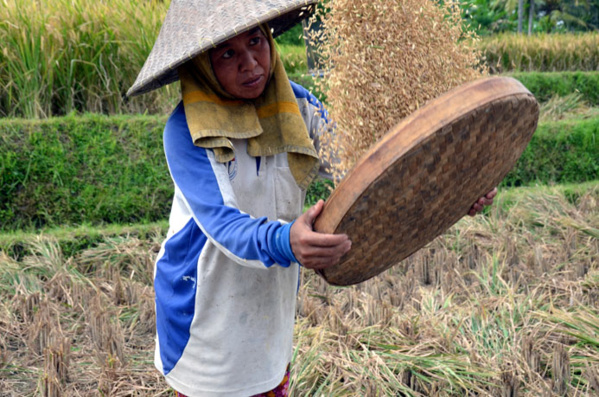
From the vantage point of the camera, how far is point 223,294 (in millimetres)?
1709

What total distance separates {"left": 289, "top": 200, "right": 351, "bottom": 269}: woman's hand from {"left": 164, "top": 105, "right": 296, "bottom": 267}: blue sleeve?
0.08 ft

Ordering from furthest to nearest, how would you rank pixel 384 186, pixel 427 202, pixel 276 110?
1. pixel 276 110
2. pixel 427 202
3. pixel 384 186

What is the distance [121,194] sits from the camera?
4355mm

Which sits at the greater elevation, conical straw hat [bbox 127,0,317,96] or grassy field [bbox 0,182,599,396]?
conical straw hat [bbox 127,0,317,96]

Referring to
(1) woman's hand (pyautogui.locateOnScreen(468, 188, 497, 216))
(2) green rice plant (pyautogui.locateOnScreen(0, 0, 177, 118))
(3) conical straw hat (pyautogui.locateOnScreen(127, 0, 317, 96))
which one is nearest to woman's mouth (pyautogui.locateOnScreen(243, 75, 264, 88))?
(3) conical straw hat (pyautogui.locateOnScreen(127, 0, 317, 96))

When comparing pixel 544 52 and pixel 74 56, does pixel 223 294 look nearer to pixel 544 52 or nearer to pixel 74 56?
pixel 74 56

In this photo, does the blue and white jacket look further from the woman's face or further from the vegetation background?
the vegetation background

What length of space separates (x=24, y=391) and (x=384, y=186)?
2046 millimetres

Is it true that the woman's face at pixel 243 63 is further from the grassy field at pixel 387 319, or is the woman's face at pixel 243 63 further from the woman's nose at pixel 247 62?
the grassy field at pixel 387 319

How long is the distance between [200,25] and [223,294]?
2.27 feet

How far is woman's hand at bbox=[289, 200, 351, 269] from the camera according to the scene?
125cm

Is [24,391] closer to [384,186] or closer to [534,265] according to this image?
[384,186]

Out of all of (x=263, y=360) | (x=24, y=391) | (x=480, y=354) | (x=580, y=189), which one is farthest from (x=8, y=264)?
(x=580, y=189)

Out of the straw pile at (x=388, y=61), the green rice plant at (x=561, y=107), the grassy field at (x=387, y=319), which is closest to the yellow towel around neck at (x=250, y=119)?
the straw pile at (x=388, y=61)
